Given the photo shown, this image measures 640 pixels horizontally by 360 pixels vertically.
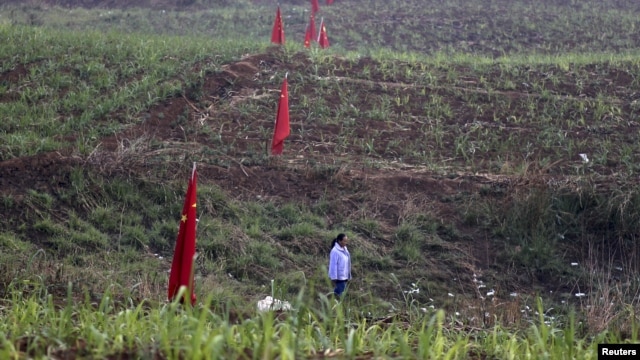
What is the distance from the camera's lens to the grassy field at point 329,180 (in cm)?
860

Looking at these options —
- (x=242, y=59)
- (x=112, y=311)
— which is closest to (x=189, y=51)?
(x=242, y=59)

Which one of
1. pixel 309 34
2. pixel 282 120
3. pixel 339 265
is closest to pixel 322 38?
pixel 309 34

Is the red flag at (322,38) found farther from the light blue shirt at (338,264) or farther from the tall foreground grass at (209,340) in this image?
the tall foreground grass at (209,340)

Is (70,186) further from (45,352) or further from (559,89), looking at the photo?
(559,89)

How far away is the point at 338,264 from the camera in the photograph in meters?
9.27

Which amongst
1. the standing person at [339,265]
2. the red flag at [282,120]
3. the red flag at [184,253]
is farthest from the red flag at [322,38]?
the red flag at [184,253]

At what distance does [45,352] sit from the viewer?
391 centimetres

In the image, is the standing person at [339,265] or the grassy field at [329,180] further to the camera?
the standing person at [339,265]

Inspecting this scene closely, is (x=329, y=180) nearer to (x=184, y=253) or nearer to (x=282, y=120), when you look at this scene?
(x=282, y=120)

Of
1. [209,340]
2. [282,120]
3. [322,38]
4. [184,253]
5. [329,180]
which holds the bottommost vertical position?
[209,340]

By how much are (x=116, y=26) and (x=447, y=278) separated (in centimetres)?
1689

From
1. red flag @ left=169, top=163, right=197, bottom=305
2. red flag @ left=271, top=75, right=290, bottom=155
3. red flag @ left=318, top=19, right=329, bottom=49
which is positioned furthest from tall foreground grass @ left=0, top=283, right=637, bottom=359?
red flag @ left=318, top=19, right=329, bottom=49

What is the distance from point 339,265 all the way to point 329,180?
278cm

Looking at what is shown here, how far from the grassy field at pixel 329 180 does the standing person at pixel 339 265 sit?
0.19 m
